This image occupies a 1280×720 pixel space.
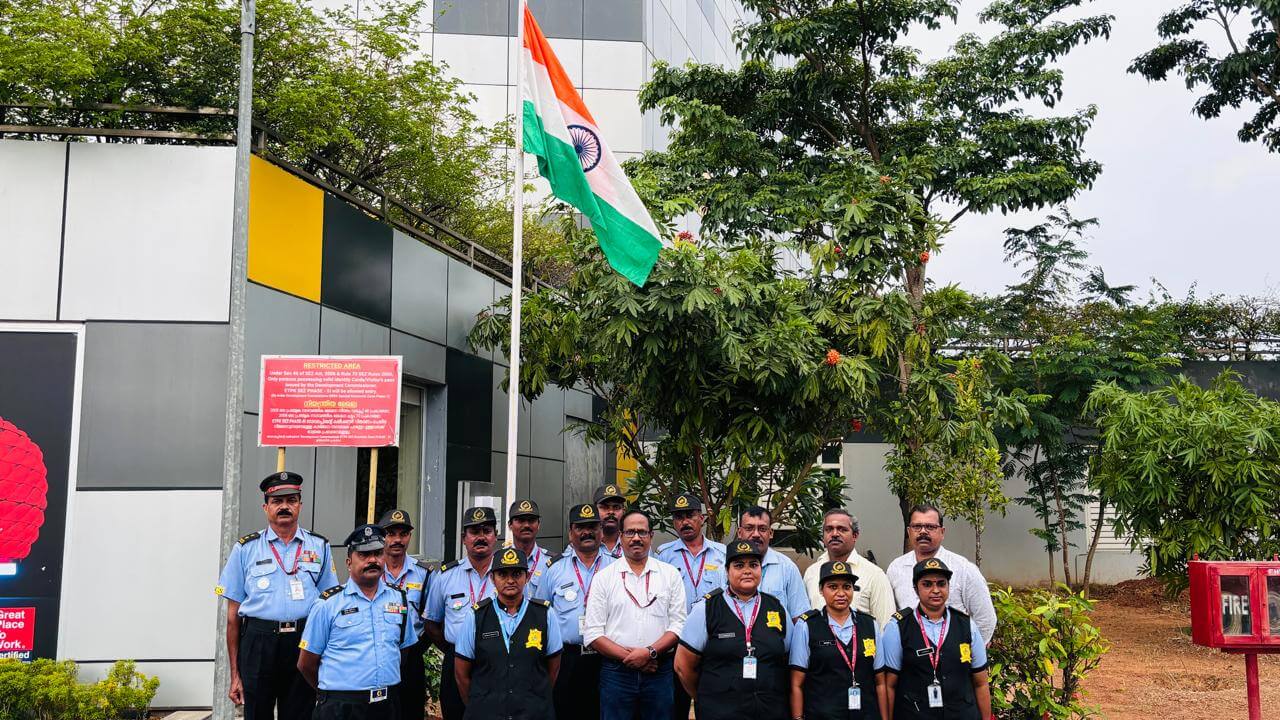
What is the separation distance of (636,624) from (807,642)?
975 millimetres

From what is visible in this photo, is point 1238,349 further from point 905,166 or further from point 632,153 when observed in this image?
point 632,153

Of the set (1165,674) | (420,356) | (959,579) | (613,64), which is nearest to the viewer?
(959,579)

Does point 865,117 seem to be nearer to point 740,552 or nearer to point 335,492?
point 335,492

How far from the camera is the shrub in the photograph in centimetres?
644

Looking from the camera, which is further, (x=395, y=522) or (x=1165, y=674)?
(x=1165, y=674)

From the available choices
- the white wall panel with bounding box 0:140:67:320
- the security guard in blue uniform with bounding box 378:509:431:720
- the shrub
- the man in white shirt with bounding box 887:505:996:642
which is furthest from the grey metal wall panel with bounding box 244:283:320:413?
the shrub

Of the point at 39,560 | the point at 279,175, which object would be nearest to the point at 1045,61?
the point at 279,175

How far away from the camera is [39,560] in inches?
329

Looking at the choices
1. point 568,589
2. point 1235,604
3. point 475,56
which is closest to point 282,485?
point 568,589

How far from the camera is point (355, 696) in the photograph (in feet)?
17.1

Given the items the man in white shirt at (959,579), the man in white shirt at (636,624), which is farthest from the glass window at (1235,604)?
the man in white shirt at (636,624)

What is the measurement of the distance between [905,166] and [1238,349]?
10052 mm

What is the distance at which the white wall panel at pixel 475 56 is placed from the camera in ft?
74.1

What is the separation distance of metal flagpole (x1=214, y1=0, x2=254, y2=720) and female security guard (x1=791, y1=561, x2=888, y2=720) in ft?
14.4
